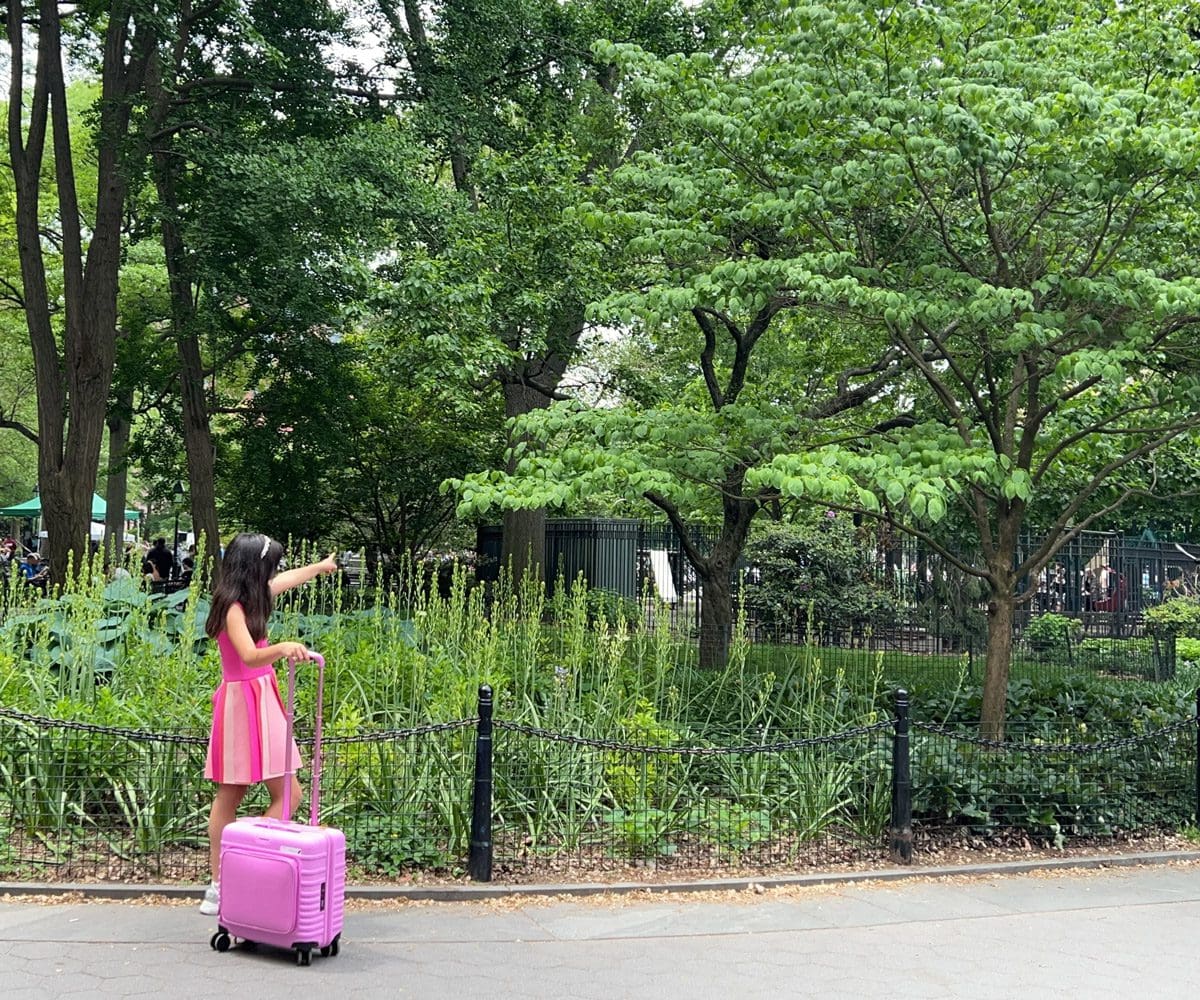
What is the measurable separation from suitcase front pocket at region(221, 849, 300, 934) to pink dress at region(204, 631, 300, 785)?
479mm

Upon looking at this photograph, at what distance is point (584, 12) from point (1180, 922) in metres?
13.0

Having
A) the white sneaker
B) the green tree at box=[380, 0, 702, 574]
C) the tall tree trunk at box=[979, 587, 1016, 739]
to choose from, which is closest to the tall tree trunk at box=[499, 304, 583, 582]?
the green tree at box=[380, 0, 702, 574]

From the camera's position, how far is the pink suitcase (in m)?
4.76

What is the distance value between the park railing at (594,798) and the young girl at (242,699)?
2.55 ft

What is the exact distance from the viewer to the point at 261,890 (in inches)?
189

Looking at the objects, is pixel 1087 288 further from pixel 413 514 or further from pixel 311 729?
pixel 413 514

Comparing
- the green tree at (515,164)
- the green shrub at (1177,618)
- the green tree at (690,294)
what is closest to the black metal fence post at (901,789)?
the green tree at (690,294)

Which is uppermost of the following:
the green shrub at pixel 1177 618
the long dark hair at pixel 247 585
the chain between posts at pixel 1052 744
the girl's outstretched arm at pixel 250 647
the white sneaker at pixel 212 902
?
the long dark hair at pixel 247 585

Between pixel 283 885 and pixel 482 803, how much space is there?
1551 millimetres

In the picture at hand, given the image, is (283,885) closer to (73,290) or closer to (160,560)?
(73,290)

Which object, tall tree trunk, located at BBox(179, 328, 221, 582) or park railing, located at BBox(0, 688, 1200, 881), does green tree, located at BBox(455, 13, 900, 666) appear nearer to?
park railing, located at BBox(0, 688, 1200, 881)

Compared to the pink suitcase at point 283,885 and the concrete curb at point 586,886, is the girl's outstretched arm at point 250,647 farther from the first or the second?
the concrete curb at point 586,886

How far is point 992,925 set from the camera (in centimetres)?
582

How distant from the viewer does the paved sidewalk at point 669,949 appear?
4730 millimetres
